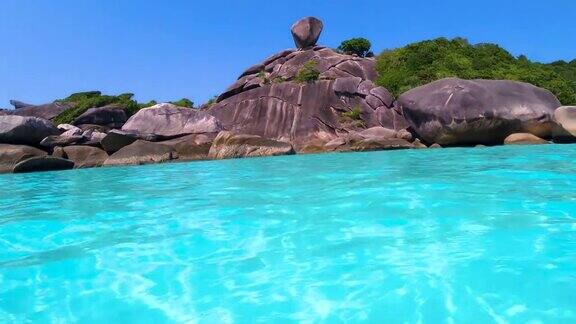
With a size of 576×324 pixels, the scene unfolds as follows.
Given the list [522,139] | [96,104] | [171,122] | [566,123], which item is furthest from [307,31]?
[566,123]

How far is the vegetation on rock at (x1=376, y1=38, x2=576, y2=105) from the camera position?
69.8 feet

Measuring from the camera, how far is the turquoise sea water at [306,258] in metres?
2.25

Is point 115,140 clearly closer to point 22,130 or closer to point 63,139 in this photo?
point 63,139

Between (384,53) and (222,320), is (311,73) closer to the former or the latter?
(384,53)

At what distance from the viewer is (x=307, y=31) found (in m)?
26.4

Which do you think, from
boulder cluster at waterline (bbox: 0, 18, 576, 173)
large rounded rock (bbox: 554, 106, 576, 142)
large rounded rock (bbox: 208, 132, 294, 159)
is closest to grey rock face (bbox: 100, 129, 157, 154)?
boulder cluster at waterline (bbox: 0, 18, 576, 173)

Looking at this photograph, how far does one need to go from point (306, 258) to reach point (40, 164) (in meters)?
13.1

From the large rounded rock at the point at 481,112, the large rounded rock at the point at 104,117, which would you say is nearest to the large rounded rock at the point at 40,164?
the large rounded rock at the point at 104,117

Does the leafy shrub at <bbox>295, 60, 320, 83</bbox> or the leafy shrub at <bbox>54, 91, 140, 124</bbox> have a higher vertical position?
the leafy shrub at <bbox>295, 60, 320, 83</bbox>

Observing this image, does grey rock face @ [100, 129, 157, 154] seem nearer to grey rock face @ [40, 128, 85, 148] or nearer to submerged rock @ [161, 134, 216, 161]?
grey rock face @ [40, 128, 85, 148]

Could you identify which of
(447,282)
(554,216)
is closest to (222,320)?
(447,282)

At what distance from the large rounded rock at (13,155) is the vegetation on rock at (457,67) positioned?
1493cm

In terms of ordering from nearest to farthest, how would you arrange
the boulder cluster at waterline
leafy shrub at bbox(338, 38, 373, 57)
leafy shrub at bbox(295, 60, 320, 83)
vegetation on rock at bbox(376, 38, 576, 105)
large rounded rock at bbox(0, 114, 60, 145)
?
the boulder cluster at waterline
large rounded rock at bbox(0, 114, 60, 145)
vegetation on rock at bbox(376, 38, 576, 105)
leafy shrub at bbox(295, 60, 320, 83)
leafy shrub at bbox(338, 38, 373, 57)

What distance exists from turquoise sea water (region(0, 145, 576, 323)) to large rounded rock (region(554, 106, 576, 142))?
32.9 ft
